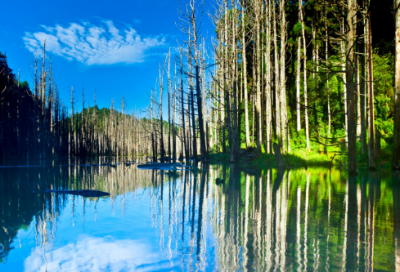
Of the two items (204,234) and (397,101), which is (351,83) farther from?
(204,234)

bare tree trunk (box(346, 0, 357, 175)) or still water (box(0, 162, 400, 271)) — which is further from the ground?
bare tree trunk (box(346, 0, 357, 175))

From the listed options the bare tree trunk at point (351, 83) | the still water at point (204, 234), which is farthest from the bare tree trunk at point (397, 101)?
the still water at point (204, 234)

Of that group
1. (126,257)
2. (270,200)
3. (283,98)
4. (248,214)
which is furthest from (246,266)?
(283,98)

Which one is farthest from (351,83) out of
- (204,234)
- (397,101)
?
(204,234)

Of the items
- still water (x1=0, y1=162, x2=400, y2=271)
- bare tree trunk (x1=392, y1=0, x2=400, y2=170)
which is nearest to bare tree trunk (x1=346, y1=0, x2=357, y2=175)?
bare tree trunk (x1=392, y1=0, x2=400, y2=170)

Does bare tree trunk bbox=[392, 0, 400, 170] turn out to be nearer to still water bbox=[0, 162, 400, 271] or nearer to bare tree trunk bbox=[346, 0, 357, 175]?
bare tree trunk bbox=[346, 0, 357, 175]

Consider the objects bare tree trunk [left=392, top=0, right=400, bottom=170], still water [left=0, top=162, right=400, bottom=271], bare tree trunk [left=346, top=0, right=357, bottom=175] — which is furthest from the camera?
bare tree trunk [left=392, top=0, right=400, bottom=170]

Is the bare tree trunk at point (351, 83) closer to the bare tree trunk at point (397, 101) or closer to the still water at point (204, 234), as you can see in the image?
the bare tree trunk at point (397, 101)

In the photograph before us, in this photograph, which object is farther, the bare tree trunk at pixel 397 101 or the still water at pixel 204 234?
the bare tree trunk at pixel 397 101

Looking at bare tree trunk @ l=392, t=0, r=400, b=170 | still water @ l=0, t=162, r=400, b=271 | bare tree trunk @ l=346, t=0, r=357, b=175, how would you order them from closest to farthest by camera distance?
still water @ l=0, t=162, r=400, b=271, bare tree trunk @ l=346, t=0, r=357, b=175, bare tree trunk @ l=392, t=0, r=400, b=170

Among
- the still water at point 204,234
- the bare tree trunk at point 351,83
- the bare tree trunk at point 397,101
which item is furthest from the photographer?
the bare tree trunk at point 397,101

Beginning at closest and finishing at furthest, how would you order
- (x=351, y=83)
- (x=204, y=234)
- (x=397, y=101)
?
(x=204, y=234) < (x=351, y=83) < (x=397, y=101)

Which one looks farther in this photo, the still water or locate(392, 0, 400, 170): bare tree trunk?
locate(392, 0, 400, 170): bare tree trunk

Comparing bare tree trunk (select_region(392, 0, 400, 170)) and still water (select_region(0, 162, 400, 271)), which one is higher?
bare tree trunk (select_region(392, 0, 400, 170))
